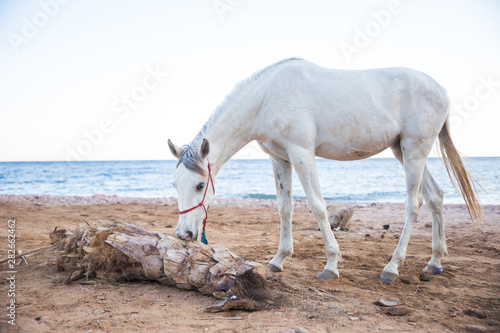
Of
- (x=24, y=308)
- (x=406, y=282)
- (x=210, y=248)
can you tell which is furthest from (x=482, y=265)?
(x=24, y=308)

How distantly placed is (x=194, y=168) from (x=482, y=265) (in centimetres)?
358

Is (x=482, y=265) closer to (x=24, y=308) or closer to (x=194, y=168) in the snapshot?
(x=194, y=168)

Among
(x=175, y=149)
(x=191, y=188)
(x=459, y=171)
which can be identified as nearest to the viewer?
(x=191, y=188)

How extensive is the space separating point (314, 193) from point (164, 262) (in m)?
1.62

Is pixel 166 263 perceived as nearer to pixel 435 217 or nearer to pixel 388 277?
pixel 388 277

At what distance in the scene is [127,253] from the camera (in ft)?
9.80

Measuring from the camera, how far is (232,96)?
148 inches

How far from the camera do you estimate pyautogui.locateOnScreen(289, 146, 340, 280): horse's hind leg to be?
3.41 meters

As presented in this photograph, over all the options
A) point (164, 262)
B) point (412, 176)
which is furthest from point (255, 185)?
point (164, 262)

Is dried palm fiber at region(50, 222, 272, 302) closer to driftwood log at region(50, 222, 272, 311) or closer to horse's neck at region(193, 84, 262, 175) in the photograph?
driftwood log at region(50, 222, 272, 311)

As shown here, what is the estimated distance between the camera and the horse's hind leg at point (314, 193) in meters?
3.41

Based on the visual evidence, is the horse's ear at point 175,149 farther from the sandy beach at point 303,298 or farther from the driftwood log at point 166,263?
the sandy beach at point 303,298

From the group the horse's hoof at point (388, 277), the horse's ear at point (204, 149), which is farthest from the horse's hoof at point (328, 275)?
the horse's ear at point (204, 149)

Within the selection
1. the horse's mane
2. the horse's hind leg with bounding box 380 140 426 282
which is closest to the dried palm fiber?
the horse's mane
